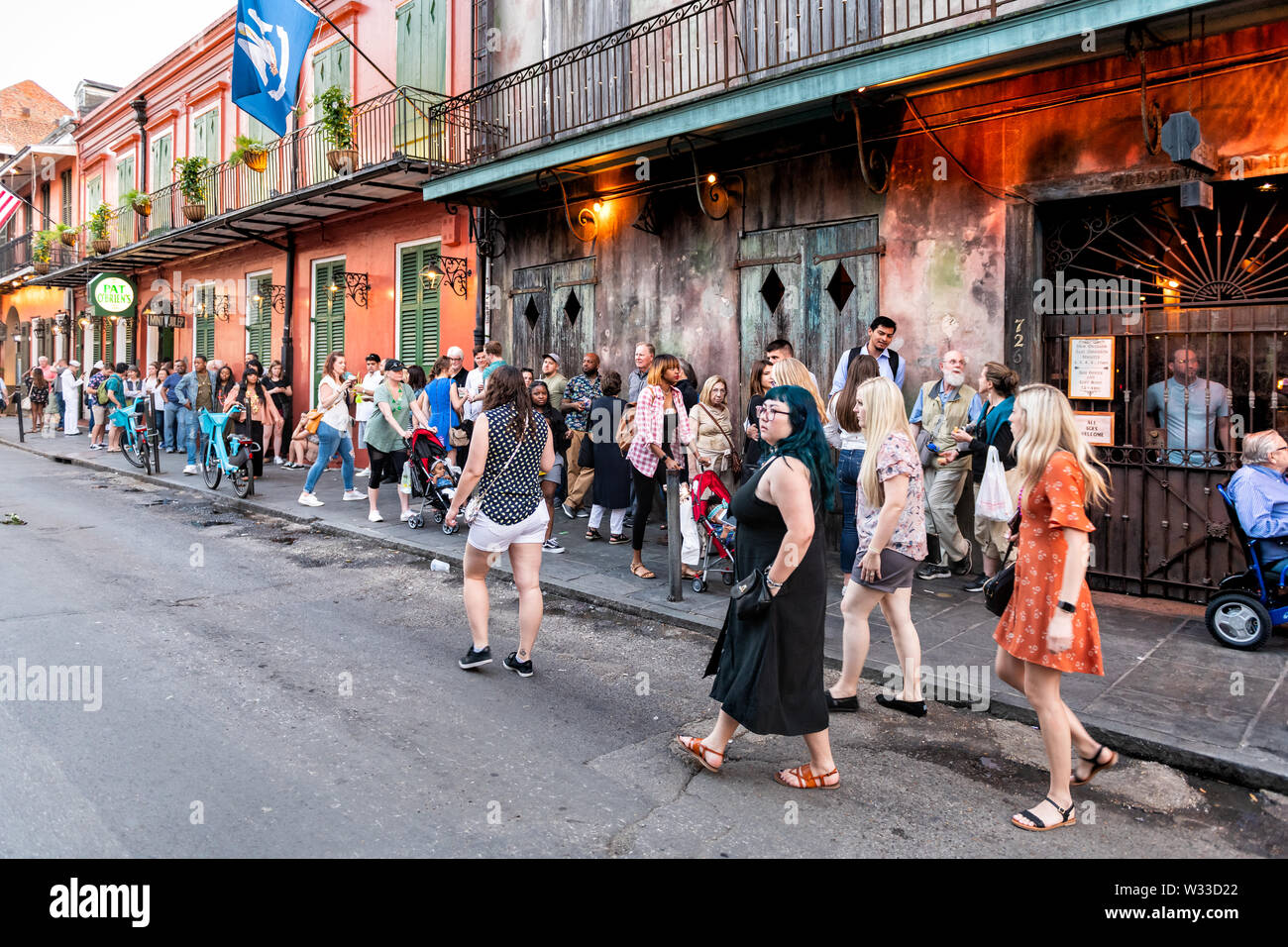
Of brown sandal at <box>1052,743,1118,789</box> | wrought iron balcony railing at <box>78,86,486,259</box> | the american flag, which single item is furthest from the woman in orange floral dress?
the american flag

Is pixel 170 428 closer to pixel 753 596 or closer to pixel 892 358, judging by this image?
pixel 892 358

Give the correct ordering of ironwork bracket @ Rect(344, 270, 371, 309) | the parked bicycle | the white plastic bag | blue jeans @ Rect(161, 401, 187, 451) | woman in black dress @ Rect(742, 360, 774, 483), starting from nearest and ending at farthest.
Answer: the white plastic bag → woman in black dress @ Rect(742, 360, 774, 483) → the parked bicycle → ironwork bracket @ Rect(344, 270, 371, 309) → blue jeans @ Rect(161, 401, 187, 451)

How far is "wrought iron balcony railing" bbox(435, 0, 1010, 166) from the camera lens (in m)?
8.84

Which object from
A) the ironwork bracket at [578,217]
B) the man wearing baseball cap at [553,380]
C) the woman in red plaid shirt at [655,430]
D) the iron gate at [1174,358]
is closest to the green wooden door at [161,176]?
the ironwork bracket at [578,217]

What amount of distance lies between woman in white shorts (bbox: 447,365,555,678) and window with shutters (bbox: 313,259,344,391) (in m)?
12.4

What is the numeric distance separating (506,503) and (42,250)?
29865 millimetres

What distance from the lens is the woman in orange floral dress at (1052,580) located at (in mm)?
3797

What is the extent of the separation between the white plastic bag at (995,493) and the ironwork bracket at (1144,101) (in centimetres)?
261

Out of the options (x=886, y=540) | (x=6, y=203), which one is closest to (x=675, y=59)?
(x=886, y=540)

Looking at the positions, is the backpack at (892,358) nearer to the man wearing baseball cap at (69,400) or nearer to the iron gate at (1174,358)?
the iron gate at (1174,358)

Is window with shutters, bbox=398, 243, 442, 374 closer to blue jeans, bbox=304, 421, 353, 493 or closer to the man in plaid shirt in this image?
blue jeans, bbox=304, 421, 353, 493
